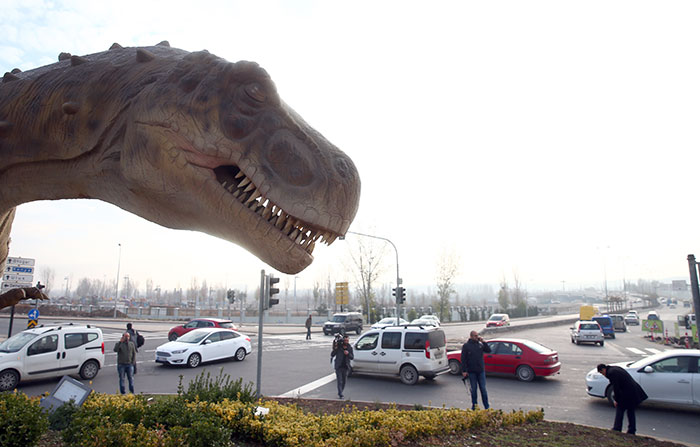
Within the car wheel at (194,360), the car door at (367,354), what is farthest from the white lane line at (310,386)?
the car wheel at (194,360)

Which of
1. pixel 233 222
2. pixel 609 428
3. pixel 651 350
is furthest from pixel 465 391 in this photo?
pixel 651 350

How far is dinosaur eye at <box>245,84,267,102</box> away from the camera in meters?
2.11

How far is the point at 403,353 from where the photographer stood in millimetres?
12961

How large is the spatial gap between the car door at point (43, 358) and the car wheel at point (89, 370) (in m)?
0.57

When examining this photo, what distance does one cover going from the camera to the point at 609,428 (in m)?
7.86

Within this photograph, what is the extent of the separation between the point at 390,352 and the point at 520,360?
4037mm

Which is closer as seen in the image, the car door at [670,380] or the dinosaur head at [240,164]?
the dinosaur head at [240,164]

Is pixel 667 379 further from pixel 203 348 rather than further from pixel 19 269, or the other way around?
pixel 19 269

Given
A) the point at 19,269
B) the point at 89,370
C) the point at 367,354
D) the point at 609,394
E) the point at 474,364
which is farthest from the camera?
the point at 367,354

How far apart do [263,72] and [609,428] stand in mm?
9078

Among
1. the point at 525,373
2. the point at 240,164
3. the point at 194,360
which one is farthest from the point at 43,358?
the point at 525,373

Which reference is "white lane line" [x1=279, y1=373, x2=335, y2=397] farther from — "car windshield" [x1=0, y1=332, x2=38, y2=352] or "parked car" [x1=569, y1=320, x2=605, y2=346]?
"parked car" [x1=569, y1=320, x2=605, y2=346]

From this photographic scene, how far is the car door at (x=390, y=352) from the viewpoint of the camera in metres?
13.0

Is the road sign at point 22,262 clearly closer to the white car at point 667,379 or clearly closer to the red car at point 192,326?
the red car at point 192,326
